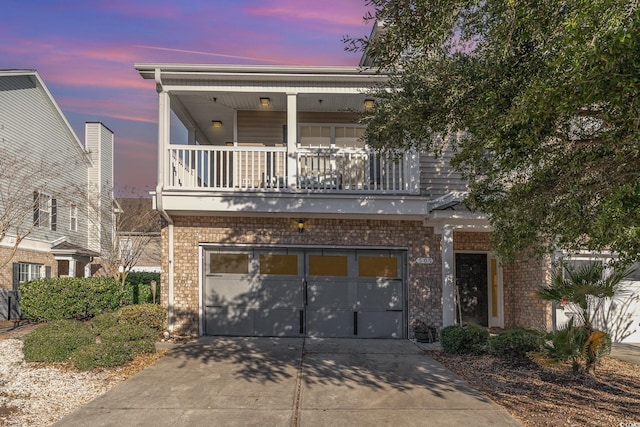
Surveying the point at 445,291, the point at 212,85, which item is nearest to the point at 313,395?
the point at 445,291

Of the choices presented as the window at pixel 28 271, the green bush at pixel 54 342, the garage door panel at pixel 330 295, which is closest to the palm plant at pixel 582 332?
the garage door panel at pixel 330 295

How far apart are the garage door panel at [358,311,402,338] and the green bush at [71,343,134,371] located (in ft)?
17.8

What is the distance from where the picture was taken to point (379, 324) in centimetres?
1236

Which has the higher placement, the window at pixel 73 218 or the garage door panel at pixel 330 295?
the window at pixel 73 218

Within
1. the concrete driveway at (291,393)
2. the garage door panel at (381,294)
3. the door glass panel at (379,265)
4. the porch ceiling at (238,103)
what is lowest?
the concrete driveway at (291,393)

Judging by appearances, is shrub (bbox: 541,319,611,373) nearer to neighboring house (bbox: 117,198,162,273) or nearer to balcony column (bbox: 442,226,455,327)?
balcony column (bbox: 442,226,455,327)

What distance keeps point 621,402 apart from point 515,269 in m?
7.01

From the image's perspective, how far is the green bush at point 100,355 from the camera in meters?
8.48

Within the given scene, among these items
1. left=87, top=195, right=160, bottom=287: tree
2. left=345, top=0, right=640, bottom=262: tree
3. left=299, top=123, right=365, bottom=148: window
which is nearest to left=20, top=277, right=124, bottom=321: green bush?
left=299, top=123, right=365, bottom=148: window

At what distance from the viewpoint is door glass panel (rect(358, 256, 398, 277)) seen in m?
12.5

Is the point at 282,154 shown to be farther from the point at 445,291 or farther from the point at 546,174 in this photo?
the point at 546,174

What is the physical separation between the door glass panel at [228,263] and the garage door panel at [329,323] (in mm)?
1898

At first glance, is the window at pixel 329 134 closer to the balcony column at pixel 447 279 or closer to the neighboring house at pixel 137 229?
the balcony column at pixel 447 279

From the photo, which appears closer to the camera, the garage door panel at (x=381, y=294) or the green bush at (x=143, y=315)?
the green bush at (x=143, y=315)
